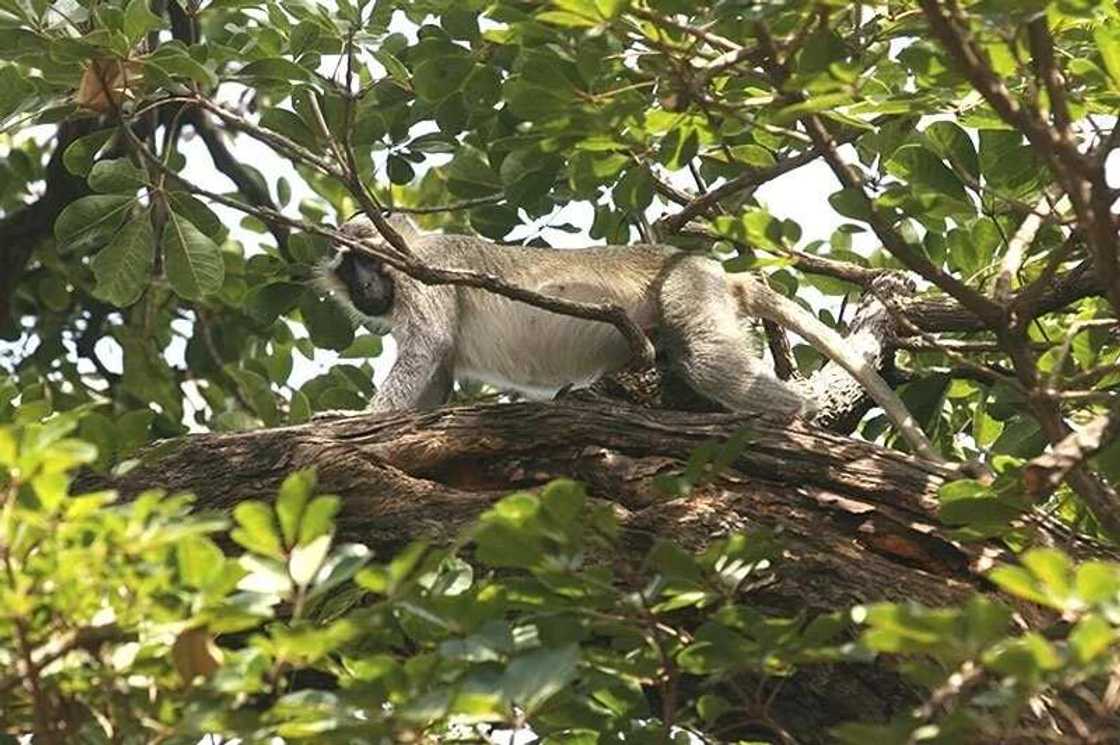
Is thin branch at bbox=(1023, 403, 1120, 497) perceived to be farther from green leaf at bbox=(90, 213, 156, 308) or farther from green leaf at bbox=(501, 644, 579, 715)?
green leaf at bbox=(90, 213, 156, 308)

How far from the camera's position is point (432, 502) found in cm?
446

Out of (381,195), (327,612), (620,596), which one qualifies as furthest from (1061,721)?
(381,195)

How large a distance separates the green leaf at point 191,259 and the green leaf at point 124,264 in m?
0.08

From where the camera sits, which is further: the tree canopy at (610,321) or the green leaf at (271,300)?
the green leaf at (271,300)

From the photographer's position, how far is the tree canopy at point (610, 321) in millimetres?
2629

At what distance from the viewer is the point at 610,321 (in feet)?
15.7

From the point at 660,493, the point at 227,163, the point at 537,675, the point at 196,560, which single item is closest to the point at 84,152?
the point at 660,493

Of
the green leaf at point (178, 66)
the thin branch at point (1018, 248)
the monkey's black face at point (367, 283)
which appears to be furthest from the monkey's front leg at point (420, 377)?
the thin branch at point (1018, 248)

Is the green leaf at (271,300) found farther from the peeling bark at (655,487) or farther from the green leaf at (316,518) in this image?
the green leaf at (316,518)

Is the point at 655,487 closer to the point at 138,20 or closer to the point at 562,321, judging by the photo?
the point at 138,20

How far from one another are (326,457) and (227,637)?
64 centimetres

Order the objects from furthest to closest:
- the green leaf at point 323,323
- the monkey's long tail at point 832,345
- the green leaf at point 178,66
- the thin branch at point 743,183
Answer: the green leaf at point 323,323 → the monkey's long tail at point 832,345 → the green leaf at point 178,66 → the thin branch at point 743,183

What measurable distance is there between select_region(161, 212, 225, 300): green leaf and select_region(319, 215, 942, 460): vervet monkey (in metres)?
0.88

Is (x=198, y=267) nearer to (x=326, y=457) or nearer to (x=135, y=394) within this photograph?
(x=326, y=457)
